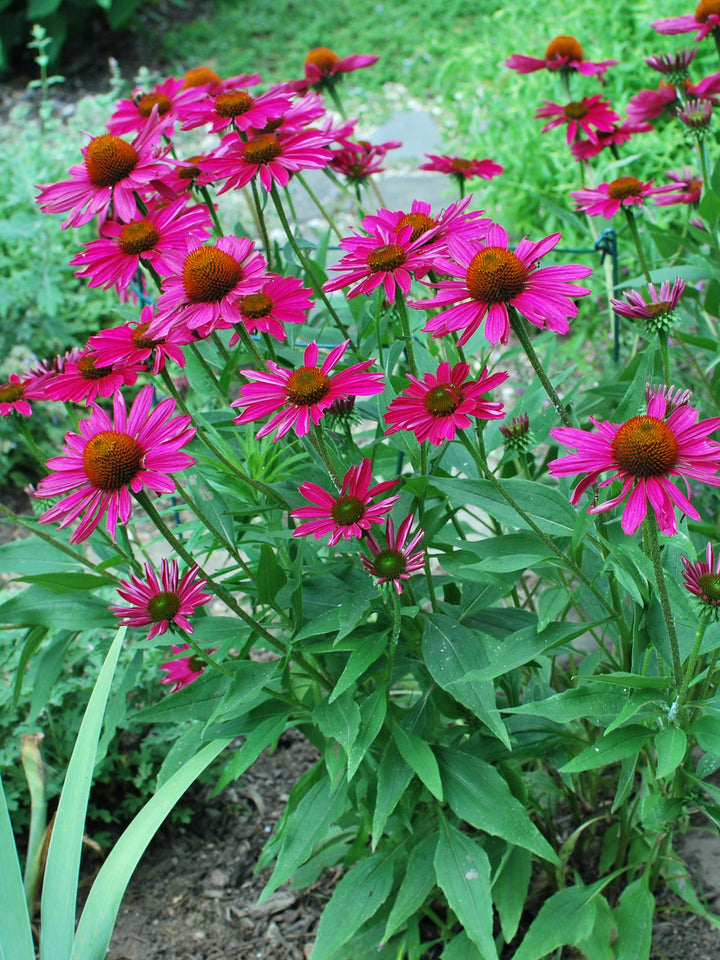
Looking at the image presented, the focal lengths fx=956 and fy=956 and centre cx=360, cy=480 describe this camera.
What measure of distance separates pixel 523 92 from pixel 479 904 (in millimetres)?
3225

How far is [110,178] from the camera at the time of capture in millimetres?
1253

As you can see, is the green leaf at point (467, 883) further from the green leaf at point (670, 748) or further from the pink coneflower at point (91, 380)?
the pink coneflower at point (91, 380)

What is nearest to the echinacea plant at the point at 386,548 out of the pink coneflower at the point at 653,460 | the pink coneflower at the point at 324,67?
the pink coneflower at the point at 653,460

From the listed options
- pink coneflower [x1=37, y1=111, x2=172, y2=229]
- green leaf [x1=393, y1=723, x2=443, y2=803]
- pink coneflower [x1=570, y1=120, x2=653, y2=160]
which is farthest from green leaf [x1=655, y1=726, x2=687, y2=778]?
pink coneflower [x1=570, y1=120, x2=653, y2=160]

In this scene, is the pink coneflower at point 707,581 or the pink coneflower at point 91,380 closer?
the pink coneflower at point 707,581

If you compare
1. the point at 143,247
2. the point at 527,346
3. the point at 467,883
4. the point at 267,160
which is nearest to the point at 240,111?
the point at 267,160

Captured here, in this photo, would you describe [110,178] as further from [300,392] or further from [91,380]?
[300,392]

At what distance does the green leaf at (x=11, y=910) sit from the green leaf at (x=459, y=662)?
20.5 inches

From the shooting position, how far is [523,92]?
3.68 meters

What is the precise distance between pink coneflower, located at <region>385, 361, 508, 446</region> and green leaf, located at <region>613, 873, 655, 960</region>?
74 centimetres

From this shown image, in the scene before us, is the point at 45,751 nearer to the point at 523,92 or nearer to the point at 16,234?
the point at 16,234

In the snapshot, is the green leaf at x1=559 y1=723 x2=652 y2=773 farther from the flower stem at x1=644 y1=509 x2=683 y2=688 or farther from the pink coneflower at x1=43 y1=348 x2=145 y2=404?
the pink coneflower at x1=43 y1=348 x2=145 y2=404

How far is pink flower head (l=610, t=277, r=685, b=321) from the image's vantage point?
1.20 metres

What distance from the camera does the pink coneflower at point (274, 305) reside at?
3.66 ft
